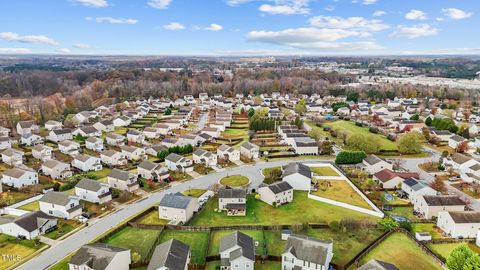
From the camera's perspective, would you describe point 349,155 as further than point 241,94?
No

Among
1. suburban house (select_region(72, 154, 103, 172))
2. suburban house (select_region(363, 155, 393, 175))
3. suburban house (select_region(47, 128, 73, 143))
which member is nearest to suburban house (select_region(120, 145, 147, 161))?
suburban house (select_region(72, 154, 103, 172))

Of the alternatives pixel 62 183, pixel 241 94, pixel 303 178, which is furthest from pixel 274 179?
pixel 241 94

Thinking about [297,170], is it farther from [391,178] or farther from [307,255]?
[307,255]

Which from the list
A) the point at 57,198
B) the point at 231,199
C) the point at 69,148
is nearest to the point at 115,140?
the point at 69,148

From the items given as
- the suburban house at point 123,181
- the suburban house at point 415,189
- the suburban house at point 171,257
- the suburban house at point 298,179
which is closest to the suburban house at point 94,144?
the suburban house at point 123,181

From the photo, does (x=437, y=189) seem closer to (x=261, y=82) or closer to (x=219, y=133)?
(x=219, y=133)

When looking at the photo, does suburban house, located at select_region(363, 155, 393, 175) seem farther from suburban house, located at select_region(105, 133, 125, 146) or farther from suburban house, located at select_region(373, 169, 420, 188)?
suburban house, located at select_region(105, 133, 125, 146)
